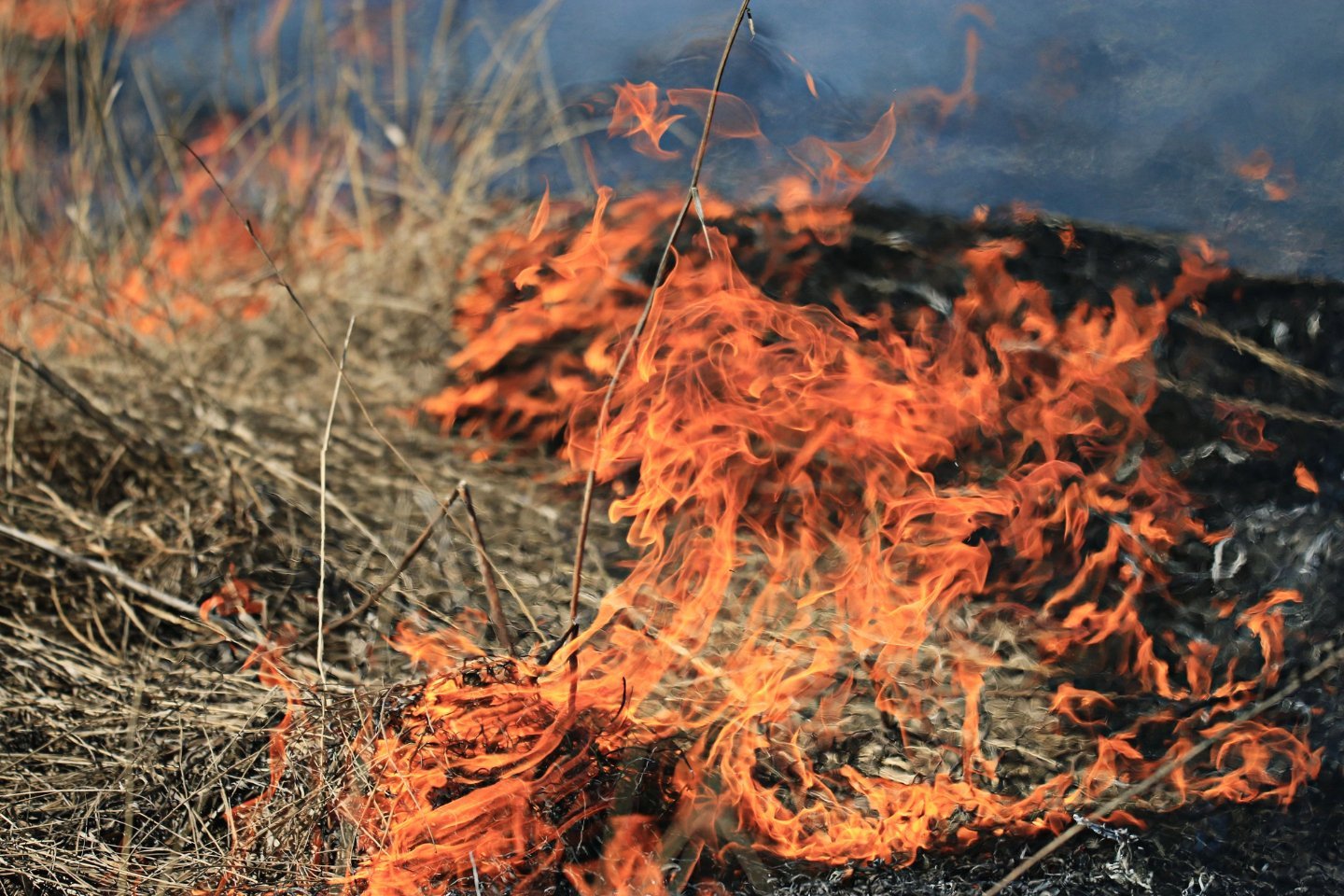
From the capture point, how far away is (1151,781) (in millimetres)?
2105

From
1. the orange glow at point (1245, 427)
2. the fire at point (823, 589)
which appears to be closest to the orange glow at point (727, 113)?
the fire at point (823, 589)

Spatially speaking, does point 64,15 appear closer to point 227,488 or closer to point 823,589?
point 227,488

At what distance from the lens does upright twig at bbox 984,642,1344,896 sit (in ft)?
6.93

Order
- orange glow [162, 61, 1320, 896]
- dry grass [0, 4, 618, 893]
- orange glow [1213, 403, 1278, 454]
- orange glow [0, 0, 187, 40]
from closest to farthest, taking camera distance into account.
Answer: orange glow [162, 61, 1320, 896]
dry grass [0, 4, 618, 893]
orange glow [1213, 403, 1278, 454]
orange glow [0, 0, 187, 40]

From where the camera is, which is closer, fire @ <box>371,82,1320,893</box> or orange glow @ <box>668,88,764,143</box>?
fire @ <box>371,82,1320,893</box>

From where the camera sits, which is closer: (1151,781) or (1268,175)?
(1151,781)

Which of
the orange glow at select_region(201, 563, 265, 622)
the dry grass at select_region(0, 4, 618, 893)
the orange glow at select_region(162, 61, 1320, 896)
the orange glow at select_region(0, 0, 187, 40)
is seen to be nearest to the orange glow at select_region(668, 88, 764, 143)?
the orange glow at select_region(162, 61, 1320, 896)

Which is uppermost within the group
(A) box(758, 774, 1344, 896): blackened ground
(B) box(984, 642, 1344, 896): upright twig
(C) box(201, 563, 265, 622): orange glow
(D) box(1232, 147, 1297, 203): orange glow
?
(D) box(1232, 147, 1297, 203): orange glow

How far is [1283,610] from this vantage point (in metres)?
3.12

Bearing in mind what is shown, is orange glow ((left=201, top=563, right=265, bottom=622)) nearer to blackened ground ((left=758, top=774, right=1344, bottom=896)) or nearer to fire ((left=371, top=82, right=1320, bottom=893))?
fire ((left=371, top=82, right=1320, bottom=893))

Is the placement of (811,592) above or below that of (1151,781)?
below

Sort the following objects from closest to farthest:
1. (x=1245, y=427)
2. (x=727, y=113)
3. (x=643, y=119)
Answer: (x=643, y=119), (x=1245, y=427), (x=727, y=113)

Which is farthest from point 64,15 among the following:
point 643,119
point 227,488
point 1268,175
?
point 1268,175

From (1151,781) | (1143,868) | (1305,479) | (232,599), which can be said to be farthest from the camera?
(1305,479)
